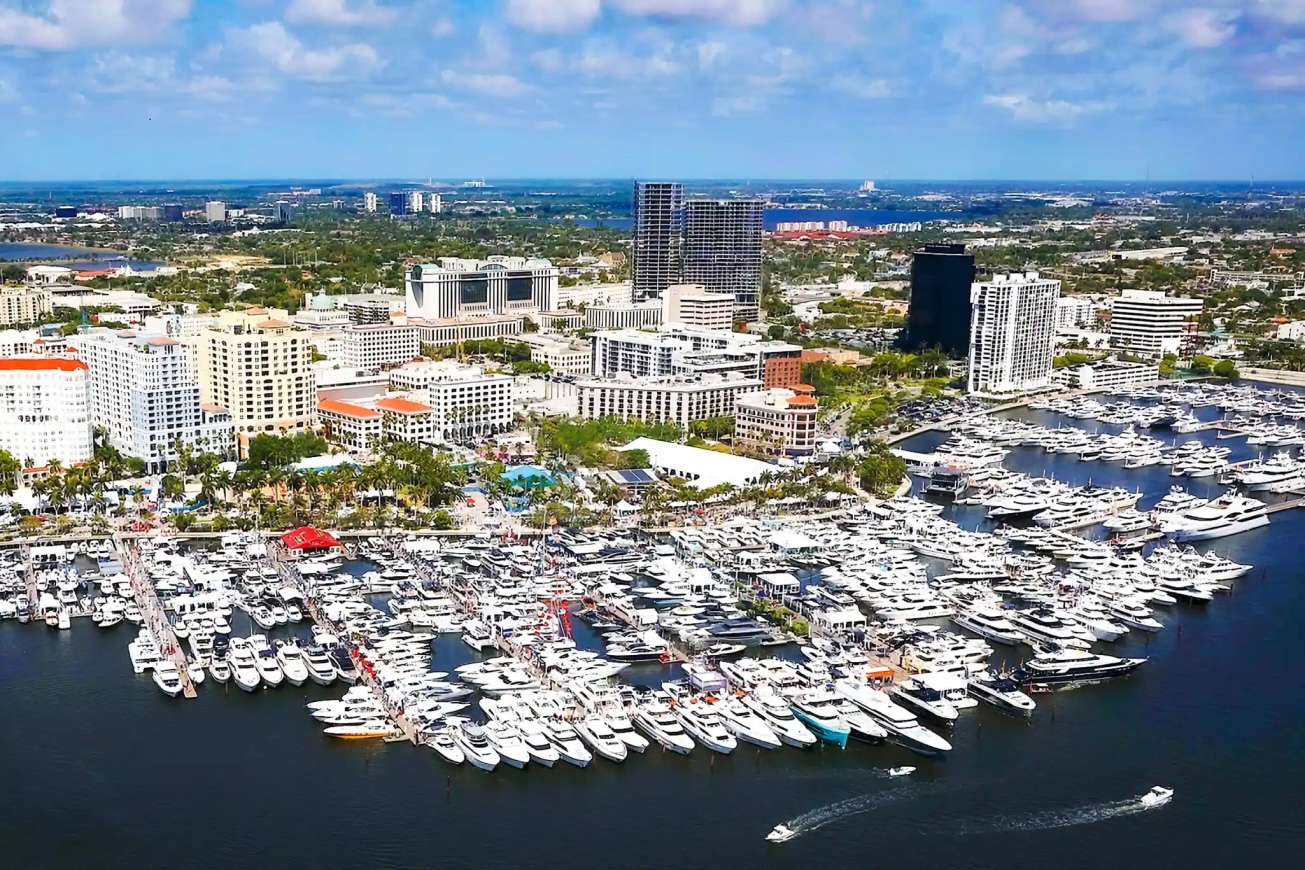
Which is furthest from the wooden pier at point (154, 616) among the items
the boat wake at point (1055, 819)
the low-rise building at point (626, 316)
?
the low-rise building at point (626, 316)

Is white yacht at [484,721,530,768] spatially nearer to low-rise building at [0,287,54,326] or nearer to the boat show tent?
the boat show tent

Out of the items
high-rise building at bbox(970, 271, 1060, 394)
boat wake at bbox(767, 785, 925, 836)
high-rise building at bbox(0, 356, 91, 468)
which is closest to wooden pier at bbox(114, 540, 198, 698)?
high-rise building at bbox(0, 356, 91, 468)

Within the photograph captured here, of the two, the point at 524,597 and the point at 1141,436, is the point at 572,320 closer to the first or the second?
the point at 1141,436

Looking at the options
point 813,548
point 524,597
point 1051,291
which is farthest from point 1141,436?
point 524,597

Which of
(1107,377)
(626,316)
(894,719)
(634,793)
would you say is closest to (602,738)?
(634,793)

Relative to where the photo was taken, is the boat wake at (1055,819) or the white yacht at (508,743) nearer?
the boat wake at (1055,819)

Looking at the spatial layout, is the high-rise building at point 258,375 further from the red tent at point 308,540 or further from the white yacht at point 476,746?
the white yacht at point 476,746
